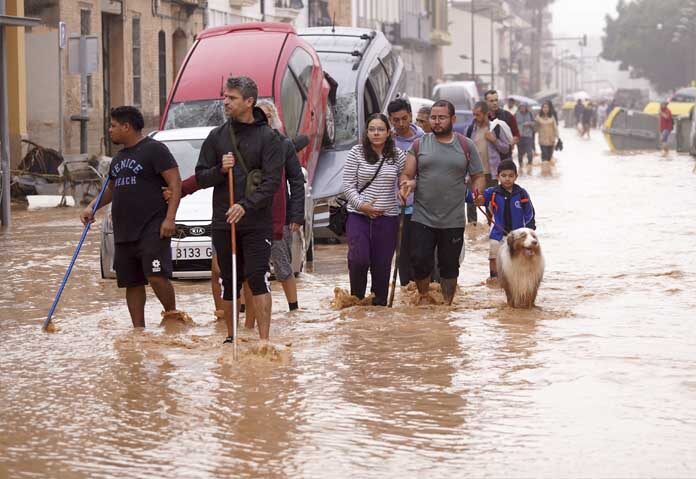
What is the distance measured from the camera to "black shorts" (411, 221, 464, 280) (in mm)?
11797

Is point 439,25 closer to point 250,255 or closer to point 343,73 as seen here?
point 343,73

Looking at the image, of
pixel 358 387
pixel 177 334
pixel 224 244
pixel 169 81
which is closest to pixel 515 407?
pixel 358 387

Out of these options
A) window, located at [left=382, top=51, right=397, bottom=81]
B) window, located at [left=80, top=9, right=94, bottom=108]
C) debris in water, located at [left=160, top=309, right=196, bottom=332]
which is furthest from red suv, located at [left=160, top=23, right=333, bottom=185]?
window, located at [left=80, top=9, right=94, bottom=108]

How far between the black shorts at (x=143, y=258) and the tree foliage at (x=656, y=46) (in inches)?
4510

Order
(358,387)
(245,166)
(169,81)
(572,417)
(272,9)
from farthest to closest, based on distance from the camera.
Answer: (272,9), (169,81), (245,166), (358,387), (572,417)

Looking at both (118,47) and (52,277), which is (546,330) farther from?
(118,47)

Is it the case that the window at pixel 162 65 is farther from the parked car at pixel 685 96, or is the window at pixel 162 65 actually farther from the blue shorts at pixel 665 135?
the parked car at pixel 685 96

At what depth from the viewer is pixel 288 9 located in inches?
1978

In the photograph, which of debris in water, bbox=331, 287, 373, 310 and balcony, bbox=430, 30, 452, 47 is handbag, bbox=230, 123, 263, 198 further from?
balcony, bbox=430, 30, 452, 47

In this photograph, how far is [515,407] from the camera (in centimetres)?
818

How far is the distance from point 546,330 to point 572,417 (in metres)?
3.16

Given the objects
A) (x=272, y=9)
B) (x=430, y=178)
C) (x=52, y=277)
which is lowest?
(x=52, y=277)

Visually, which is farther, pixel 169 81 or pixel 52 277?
pixel 169 81

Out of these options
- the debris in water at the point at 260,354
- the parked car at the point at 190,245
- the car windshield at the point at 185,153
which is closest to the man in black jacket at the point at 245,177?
the debris in water at the point at 260,354
